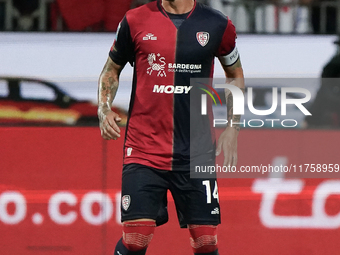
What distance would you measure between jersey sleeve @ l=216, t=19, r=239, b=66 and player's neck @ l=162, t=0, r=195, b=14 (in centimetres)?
27

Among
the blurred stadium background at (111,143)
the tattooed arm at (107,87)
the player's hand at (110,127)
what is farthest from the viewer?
the blurred stadium background at (111,143)

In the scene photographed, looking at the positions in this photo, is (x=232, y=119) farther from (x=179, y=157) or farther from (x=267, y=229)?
(x=267, y=229)

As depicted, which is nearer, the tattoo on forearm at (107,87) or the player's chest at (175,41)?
the player's chest at (175,41)

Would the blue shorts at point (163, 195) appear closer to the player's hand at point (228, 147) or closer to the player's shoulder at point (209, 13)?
the player's hand at point (228, 147)

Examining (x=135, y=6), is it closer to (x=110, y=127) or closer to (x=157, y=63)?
(x=157, y=63)

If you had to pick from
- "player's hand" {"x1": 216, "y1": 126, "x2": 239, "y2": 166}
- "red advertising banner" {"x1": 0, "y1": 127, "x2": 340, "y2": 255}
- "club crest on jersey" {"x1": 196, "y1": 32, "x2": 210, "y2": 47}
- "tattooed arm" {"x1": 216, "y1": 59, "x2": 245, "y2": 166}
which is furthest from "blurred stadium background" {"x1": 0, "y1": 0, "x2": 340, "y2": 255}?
"club crest on jersey" {"x1": 196, "y1": 32, "x2": 210, "y2": 47}

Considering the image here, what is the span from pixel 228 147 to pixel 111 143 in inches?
65.6

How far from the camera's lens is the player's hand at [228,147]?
343cm

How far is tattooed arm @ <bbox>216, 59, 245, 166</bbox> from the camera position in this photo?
3.44 meters

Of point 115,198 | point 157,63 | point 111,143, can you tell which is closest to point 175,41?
point 157,63

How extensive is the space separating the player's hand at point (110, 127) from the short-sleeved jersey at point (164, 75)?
17cm

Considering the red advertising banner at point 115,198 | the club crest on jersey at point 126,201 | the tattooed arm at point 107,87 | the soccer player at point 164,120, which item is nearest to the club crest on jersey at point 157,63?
the soccer player at point 164,120

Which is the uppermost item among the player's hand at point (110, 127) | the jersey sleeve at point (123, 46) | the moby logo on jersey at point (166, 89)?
the jersey sleeve at point (123, 46)

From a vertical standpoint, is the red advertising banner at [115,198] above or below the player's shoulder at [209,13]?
below
